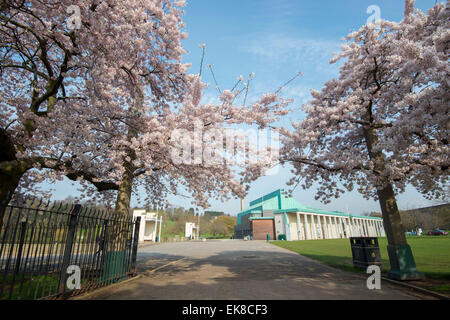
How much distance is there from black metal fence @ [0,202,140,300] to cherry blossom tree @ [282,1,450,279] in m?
7.35

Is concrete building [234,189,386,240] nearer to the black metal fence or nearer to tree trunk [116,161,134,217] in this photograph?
tree trunk [116,161,134,217]

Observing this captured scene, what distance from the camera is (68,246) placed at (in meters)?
6.00

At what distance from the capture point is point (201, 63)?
7.80 metres

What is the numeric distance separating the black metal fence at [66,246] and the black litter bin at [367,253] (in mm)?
9737

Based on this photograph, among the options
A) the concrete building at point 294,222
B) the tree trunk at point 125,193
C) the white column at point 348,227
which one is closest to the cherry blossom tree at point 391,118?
the tree trunk at point 125,193

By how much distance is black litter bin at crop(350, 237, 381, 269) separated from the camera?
1009cm

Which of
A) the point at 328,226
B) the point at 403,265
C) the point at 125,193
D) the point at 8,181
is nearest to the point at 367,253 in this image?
the point at 403,265

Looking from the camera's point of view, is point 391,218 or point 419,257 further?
point 419,257

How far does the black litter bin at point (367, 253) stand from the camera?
1009 cm

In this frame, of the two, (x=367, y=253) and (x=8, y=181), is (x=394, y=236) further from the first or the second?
(x=8, y=181)

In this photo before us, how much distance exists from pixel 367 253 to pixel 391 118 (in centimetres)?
579
